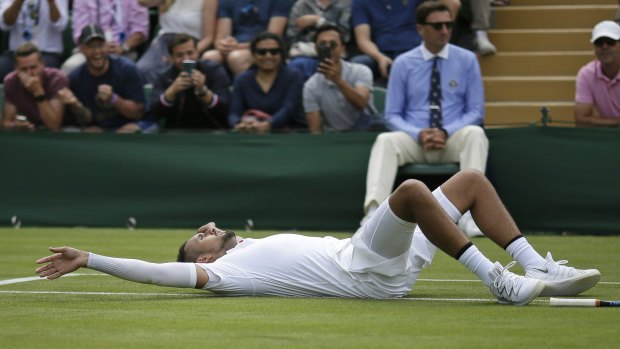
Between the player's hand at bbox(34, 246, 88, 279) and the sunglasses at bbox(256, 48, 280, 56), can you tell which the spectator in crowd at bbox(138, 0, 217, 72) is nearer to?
the sunglasses at bbox(256, 48, 280, 56)

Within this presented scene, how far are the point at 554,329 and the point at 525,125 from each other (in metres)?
7.19

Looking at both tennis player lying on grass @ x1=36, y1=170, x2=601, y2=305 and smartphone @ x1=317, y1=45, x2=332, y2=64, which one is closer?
tennis player lying on grass @ x1=36, y1=170, x2=601, y2=305

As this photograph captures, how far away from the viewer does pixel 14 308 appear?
20.3 ft

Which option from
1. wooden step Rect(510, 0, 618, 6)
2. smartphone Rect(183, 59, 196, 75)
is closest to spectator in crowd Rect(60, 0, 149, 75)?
smartphone Rect(183, 59, 196, 75)

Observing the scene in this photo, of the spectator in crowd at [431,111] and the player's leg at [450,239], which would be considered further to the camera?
the spectator in crowd at [431,111]

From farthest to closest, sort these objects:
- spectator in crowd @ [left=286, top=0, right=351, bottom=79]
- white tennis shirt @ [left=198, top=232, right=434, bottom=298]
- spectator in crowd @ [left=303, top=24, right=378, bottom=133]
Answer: spectator in crowd @ [left=286, top=0, right=351, bottom=79] < spectator in crowd @ [left=303, top=24, right=378, bottom=133] < white tennis shirt @ [left=198, top=232, right=434, bottom=298]

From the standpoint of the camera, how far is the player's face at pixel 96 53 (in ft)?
44.5

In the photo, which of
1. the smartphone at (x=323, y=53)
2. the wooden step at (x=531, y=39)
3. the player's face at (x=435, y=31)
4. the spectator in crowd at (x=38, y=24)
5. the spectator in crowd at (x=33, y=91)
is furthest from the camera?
the wooden step at (x=531, y=39)

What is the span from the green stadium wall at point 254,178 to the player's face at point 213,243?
18.6ft

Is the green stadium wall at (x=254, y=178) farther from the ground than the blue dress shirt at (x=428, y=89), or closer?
closer

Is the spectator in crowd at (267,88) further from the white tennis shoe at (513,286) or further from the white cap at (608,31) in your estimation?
the white tennis shoe at (513,286)

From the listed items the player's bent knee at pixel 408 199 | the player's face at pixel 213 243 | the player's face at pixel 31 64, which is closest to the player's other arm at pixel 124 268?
the player's face at pixel 213 243

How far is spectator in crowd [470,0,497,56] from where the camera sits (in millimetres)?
15414

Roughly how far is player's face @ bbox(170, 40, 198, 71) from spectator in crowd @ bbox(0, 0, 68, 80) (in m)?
2.60
